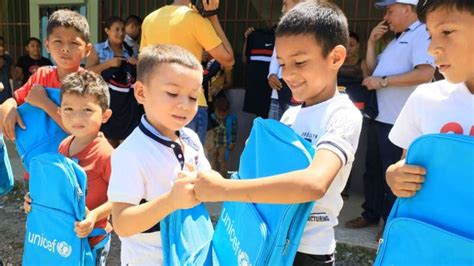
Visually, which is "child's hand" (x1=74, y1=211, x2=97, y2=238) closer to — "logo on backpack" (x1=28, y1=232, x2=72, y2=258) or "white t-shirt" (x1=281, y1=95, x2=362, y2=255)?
"logo on backpack" (x1=28, y1=232, x2=72, y2=258)

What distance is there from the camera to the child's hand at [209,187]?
114cm

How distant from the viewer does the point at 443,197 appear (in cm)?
100

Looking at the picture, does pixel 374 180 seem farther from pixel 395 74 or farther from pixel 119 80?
pixel 119 80

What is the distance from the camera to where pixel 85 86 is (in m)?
1.91

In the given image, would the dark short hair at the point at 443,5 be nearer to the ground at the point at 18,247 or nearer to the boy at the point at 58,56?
the boy at the point at 58,56

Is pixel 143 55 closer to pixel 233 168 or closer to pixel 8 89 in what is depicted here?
pixel 233 168

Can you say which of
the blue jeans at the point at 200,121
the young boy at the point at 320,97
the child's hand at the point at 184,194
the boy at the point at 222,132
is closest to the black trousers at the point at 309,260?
the young boy at the point at 320,97

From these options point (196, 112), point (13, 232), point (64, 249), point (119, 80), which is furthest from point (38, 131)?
point (119, 80)

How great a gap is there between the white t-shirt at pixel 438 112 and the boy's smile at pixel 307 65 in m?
0.24

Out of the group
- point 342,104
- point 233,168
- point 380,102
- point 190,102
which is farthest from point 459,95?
point 233,168

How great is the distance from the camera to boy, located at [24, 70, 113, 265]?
1.86 m

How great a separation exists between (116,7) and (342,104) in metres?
4.77

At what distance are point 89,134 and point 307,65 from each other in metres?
1.02

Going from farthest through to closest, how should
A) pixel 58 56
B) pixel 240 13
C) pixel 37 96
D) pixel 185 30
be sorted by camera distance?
pixel 240 13 → pixel 185 30 → pixel 58 56 → pixel 37 96
